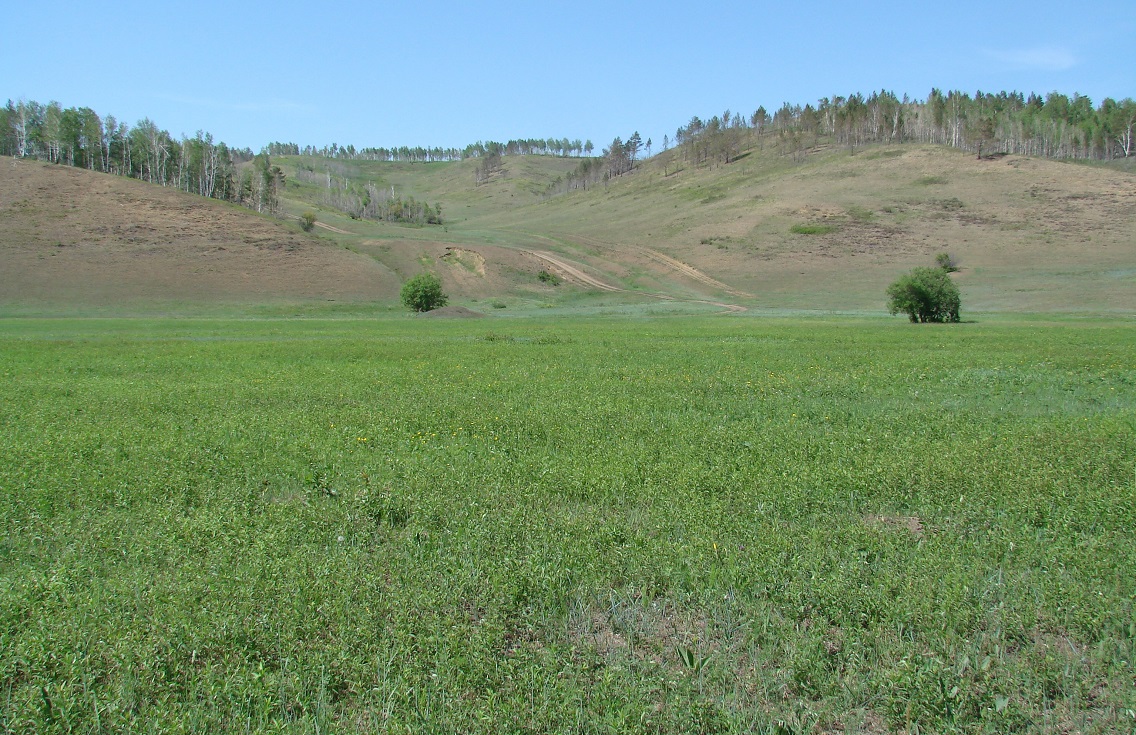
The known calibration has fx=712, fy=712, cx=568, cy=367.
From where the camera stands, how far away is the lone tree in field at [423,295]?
78.5 metres

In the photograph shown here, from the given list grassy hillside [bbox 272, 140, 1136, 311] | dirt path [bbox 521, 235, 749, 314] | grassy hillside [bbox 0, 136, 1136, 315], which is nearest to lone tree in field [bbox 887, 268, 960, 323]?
grassy hillside [bbox 272, 140, 1136, 311]

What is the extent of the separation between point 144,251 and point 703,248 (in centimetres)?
8958

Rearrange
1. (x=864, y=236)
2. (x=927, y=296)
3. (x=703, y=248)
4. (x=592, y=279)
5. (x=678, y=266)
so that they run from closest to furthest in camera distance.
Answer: (x=927, y=296), (x=592, y=279), (x=678, y=266), (x=864, y=236), (x=703, y=248)

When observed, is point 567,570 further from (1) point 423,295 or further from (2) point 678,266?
(2) point 678,266

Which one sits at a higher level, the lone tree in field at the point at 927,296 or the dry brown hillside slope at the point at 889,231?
the dry brown hillside slope at the point at 889,231

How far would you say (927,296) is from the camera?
59188 mm

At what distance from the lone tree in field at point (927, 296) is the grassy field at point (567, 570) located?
4682 centimetres

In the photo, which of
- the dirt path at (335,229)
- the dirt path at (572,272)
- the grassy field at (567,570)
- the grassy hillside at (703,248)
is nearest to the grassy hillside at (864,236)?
the grassy hillside at (703,248)

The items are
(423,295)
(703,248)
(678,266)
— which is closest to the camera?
(423,295)

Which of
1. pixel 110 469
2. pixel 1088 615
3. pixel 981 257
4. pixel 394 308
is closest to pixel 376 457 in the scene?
pixel 110 469

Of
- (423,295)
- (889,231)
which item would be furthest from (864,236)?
(423,295)

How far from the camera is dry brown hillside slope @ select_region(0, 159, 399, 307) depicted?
88500 millimetres

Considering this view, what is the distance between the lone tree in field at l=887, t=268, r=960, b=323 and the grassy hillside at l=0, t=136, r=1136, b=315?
23.3m

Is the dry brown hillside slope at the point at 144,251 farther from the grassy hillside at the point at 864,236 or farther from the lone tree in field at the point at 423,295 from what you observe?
the lone tree in field at the point at 423,295
